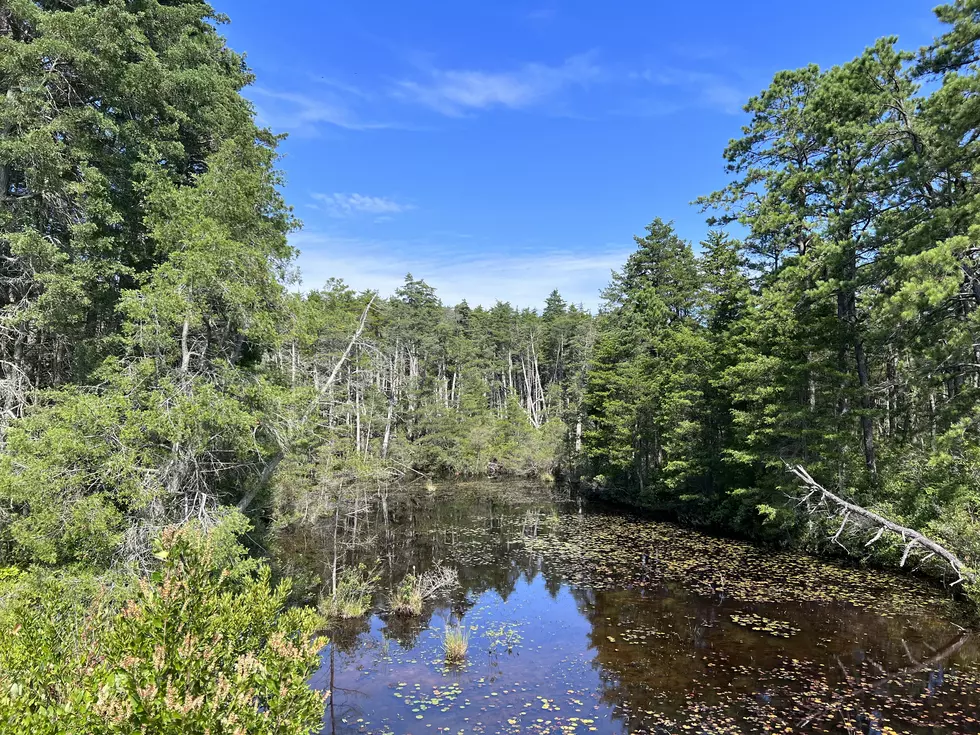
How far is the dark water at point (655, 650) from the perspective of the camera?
799cm

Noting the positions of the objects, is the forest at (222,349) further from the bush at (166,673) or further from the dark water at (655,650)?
the dark water at (655,650)

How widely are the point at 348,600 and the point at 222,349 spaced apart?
6819mm

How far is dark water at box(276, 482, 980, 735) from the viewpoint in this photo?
799cm

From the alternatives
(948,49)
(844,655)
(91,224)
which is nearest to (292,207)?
(91,224)

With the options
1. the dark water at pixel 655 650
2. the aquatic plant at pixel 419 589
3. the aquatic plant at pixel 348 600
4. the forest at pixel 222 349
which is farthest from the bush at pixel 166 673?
the aquatic plant at pixel 419 589

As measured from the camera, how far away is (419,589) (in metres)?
13.1

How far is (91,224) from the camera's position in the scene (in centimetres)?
987

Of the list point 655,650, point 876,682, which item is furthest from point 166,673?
point 876,682

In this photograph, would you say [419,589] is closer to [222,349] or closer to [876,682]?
[222,349]

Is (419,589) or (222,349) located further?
(419,589)

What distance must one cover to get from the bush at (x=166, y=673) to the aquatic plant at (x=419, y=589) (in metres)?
9.71

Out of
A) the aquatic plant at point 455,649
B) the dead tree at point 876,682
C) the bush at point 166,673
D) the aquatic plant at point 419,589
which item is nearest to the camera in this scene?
the bush at point 166,673

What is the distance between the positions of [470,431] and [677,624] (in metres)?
29.2

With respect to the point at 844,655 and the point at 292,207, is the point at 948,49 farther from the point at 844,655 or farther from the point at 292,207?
the point at 292,207
